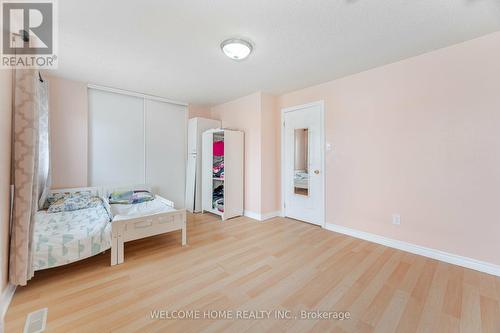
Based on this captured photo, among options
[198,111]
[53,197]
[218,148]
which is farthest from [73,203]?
[198,111]

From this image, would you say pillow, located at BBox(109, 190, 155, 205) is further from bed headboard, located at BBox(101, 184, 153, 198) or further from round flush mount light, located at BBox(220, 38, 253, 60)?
round flush mount light, located at BBox(220, 38, 253, 60)

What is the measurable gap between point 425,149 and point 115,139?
4.67 m

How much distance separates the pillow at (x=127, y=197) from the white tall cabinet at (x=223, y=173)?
1.10 metres

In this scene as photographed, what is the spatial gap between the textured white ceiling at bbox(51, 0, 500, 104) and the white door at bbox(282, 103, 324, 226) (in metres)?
0.74

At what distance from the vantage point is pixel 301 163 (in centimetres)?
363

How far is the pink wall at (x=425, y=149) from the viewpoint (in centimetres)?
205

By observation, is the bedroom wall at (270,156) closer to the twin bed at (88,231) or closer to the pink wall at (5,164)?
the twin bed at (88,231)

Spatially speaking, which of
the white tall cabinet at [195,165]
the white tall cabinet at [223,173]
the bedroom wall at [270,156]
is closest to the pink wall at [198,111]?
the white tall cabinet at [195,165]

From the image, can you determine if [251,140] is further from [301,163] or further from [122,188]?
[122,188]

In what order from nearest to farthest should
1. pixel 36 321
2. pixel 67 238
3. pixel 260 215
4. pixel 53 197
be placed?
pixel 36 321 → pixel 67 238 → pixel 53 197 → pixel 260 215

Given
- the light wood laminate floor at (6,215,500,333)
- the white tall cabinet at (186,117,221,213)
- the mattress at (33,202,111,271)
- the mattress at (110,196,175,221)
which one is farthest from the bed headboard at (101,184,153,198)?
the light wood laminate floor at (6,215,500,333)

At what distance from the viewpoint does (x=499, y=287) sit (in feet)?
5.90

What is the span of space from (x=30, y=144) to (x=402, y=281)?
343 cm

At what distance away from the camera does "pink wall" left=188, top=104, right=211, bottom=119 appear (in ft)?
15.0
